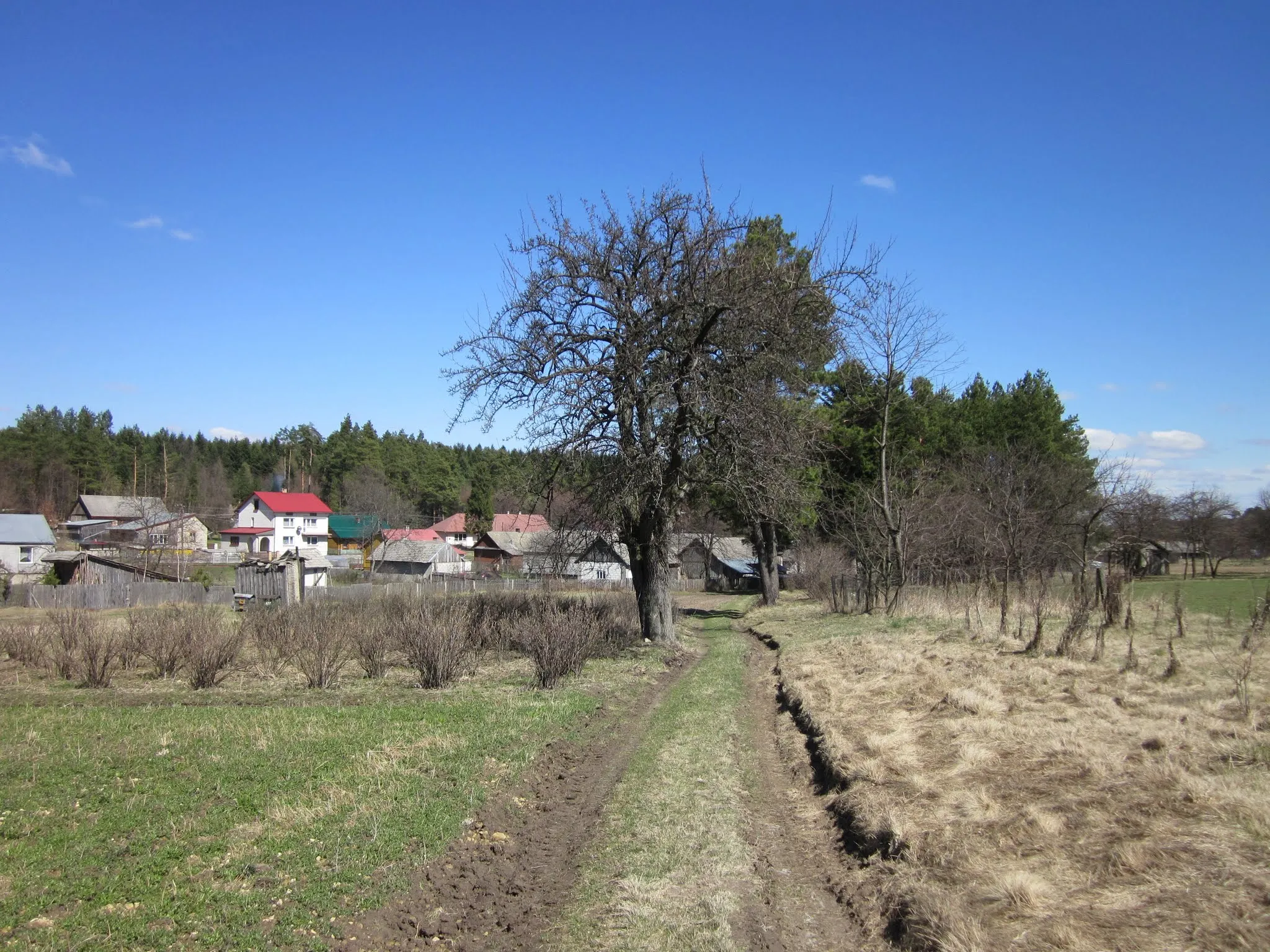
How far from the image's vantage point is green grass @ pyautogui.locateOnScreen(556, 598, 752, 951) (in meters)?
4.98

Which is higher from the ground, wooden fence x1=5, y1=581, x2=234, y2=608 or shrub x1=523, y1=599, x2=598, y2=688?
shrub x1=523, y1=599, x2=598, y2=688

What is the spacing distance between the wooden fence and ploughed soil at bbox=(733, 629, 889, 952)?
34375 mm

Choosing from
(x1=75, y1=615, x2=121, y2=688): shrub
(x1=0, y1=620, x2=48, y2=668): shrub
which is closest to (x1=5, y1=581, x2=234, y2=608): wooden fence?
(x1=0, y1=620, x2=48, y2=668): shrub

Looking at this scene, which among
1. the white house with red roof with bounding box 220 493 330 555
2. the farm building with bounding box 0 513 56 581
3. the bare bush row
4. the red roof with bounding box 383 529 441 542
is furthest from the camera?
the white house with red roof with bounding box 220 493 330 555

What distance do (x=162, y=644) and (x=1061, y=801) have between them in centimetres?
1484

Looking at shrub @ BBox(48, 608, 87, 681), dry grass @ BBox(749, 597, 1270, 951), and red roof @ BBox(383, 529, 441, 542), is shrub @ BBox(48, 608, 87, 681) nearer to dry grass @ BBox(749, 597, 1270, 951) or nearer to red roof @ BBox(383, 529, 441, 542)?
dry grass @ BBox(749, 597, 1270, 951)

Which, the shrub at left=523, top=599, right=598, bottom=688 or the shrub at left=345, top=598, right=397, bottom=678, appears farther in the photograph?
the shrub at left=345, top=598, right=397, bottom=678

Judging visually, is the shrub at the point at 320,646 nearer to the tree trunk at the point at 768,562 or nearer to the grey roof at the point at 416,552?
the tree trunk at the point at 768,562

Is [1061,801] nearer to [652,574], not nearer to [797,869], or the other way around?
[797,869]

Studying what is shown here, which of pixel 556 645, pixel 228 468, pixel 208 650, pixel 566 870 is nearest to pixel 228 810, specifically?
pixel 566 870

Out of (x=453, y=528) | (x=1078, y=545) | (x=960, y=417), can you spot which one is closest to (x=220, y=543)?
(x=453, y=528)

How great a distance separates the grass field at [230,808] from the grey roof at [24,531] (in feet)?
187

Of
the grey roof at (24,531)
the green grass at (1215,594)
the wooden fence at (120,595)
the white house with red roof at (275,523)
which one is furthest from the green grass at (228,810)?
the white house with red roof at (275,523)

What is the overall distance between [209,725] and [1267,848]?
994cm
